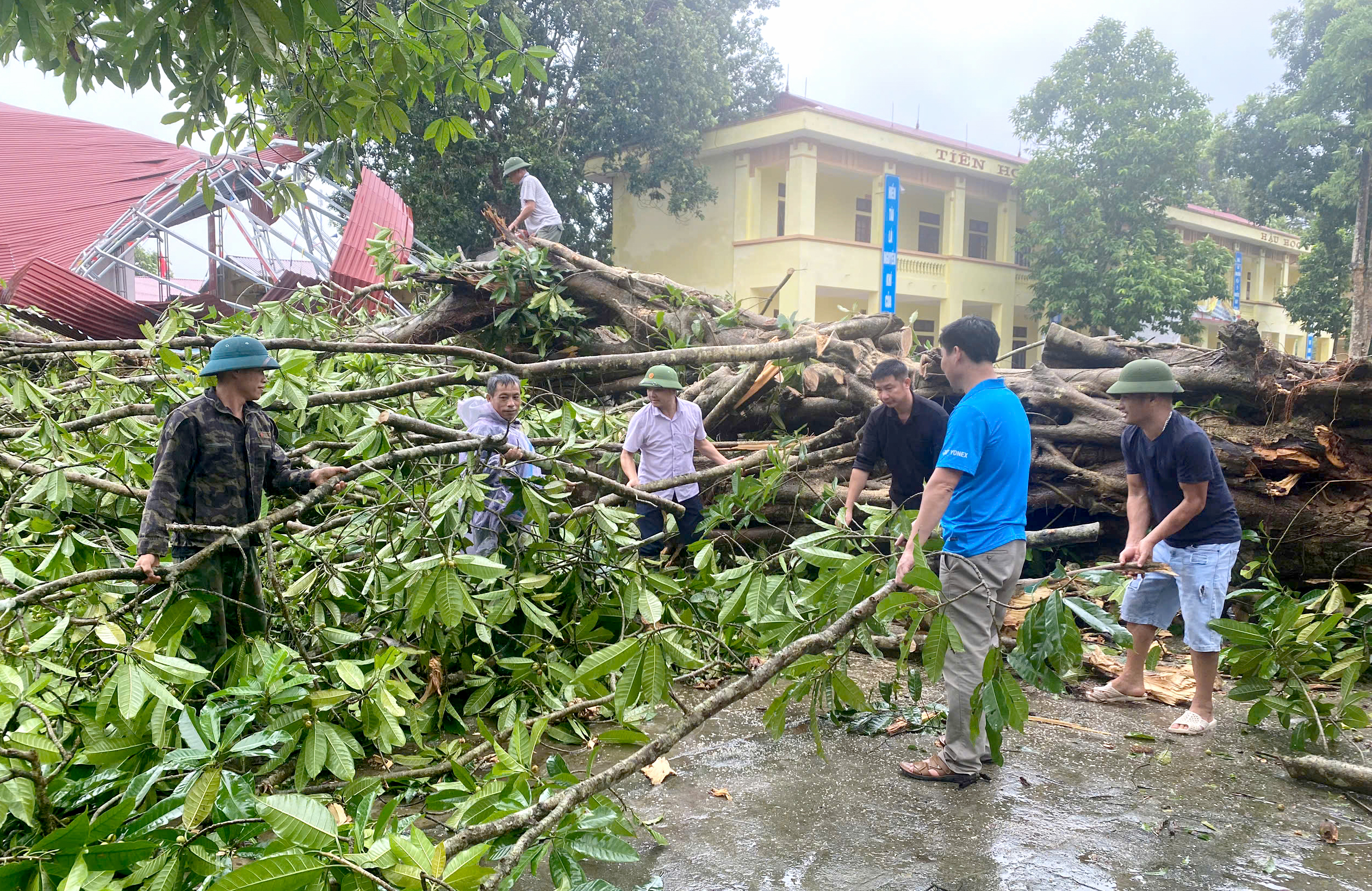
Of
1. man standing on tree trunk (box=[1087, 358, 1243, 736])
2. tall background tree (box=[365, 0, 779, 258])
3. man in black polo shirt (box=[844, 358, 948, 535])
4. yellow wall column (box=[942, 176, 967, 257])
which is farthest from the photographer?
yellow wall column (box=[942, 176, 967, 257])

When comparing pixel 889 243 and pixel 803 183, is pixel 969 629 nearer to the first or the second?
pixel 803 183

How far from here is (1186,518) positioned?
4.00 meters

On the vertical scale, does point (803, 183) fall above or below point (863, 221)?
below

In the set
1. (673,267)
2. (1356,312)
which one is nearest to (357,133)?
(673,267)

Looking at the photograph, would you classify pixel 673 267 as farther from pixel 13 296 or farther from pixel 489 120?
pixel 13 296

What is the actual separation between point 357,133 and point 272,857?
3.37m

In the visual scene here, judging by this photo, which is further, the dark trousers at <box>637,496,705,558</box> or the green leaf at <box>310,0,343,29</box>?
the dark trousers at <box>637,496,705,558</box>

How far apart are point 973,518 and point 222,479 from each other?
2.98m

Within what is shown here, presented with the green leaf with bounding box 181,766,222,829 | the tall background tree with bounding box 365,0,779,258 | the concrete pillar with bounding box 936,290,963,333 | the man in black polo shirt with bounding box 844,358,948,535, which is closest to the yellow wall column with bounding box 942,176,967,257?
the concrete pillar with bounding box 936,290,963,333

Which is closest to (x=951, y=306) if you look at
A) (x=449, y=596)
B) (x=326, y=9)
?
(x=449, y=596)

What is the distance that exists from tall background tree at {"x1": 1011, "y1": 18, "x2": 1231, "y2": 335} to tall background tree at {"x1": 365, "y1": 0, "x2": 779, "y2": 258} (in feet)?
29.0

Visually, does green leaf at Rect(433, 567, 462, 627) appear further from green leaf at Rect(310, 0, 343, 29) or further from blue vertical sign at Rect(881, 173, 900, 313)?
blue vertical sign at Rect(881, 173, 900, 313)

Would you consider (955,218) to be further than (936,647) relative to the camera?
Yes

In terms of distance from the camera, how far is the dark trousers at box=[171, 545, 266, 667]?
3410mm
